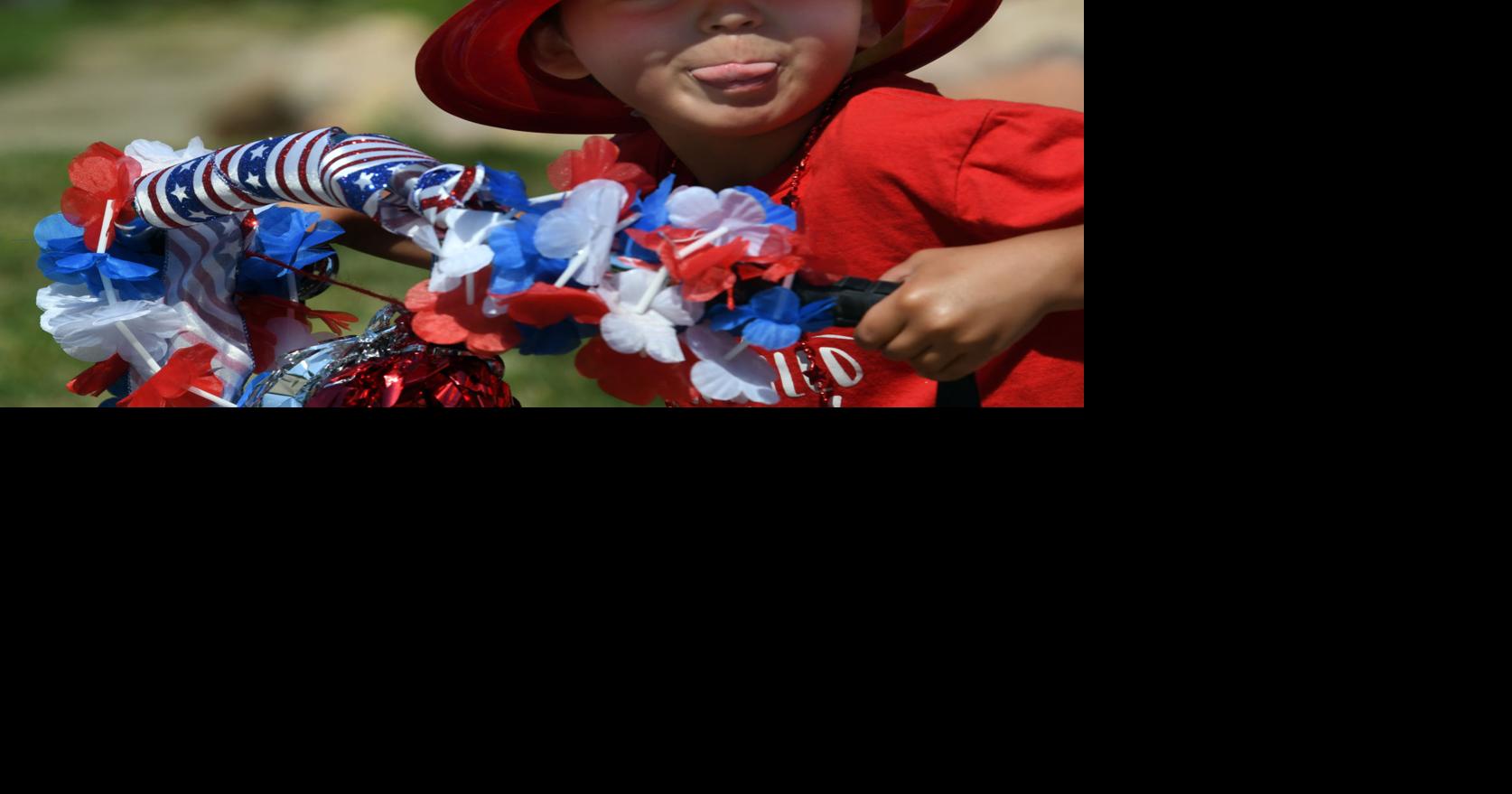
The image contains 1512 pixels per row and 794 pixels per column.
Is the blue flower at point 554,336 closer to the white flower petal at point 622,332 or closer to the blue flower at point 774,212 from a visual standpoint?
the white flower petal at point 622,332

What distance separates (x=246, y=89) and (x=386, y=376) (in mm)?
5771

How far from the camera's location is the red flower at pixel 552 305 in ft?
4.81

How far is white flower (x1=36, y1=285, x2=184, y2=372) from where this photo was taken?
1.80 m

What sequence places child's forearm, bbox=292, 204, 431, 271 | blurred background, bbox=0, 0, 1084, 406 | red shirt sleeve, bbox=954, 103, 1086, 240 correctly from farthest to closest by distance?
blurred background, bbox=0, 0, 1084, 406 < child's forearm, bbox=292, 204, 431, 271 < red shirt sleeve, bbox=954, 103, 1086, 240

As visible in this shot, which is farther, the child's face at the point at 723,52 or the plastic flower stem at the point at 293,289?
the plastic flower stem at the point at 293,289

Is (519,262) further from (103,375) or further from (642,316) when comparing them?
(103,375)

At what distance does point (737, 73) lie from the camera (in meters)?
1.66

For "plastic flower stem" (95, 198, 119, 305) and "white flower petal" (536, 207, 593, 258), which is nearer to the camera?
"white flower petal" (536, 207, 593, 258)

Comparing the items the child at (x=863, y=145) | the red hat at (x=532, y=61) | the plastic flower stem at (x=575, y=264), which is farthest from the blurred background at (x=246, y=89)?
the plastic flower stem at (x=575, y=264)

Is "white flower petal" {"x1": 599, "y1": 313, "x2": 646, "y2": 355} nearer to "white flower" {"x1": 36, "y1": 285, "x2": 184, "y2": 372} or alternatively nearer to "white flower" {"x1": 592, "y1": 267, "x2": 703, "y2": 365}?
"white flower" {"x1": 592, "y1": 267, "x2": 703, "y2": 365}

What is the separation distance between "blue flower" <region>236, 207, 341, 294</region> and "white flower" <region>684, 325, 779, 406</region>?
2.05 feet

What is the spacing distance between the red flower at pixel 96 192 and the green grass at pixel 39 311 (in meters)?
0.82

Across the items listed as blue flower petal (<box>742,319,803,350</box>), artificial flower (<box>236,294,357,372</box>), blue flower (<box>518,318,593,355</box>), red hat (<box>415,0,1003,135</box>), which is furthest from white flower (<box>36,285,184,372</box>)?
blue flower petal (<box>742,319,803,350</box>)

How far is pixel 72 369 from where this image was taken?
369cm
